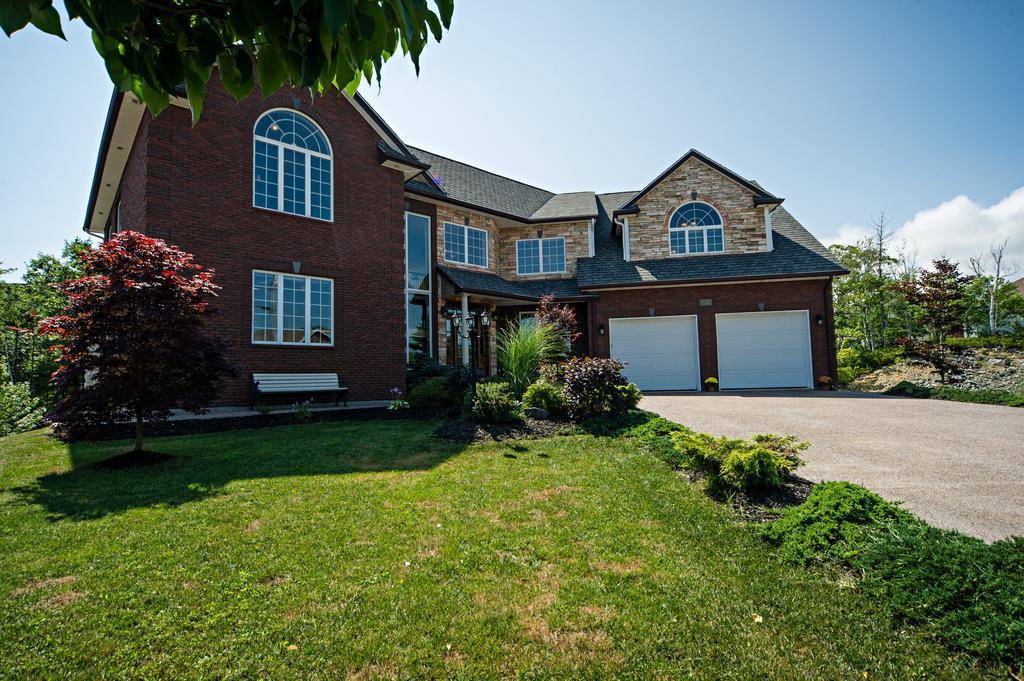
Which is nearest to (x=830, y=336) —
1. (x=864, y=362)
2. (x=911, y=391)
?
(x=911, y=391)

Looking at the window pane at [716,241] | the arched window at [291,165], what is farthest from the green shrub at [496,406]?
the window pane at [716,241]

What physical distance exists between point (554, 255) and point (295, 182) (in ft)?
31.6

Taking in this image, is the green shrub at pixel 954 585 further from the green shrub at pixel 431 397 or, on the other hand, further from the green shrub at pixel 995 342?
the green shrub at pixel 995 342

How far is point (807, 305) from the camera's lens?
1572 cm

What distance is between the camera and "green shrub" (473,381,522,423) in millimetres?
7793

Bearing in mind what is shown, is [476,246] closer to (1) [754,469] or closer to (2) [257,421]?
(2) [257,421]

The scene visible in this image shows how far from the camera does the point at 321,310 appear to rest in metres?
11.9

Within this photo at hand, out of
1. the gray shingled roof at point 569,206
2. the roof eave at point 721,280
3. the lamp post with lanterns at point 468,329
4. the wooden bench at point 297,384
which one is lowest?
the wooden bench at point 297,384

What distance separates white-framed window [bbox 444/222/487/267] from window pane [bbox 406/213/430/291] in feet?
3.02

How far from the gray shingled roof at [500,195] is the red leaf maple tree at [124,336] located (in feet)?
34.6

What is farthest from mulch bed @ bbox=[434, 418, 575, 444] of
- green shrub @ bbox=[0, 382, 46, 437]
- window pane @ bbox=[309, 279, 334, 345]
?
green shrub @ bbox=[0, 382, 46, 437]

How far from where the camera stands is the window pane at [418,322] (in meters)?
14.5

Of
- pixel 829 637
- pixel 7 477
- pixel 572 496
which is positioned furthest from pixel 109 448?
pixel 829 637

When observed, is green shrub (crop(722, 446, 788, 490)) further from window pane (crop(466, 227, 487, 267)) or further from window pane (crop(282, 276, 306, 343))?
window pane (crop(466, 227, 487, 267))
